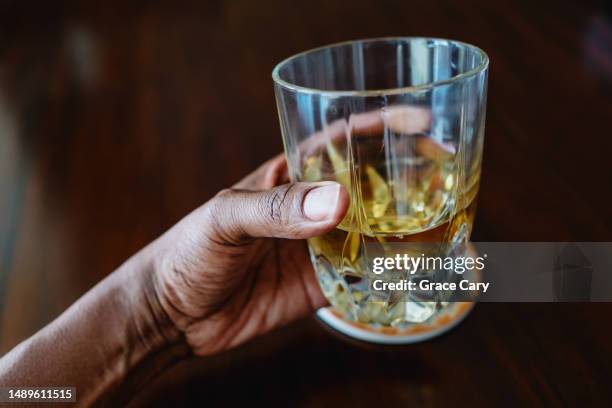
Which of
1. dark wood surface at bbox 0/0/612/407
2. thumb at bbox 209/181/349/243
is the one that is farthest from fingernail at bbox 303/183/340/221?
dark wood surface at bbox 0/0/612/407

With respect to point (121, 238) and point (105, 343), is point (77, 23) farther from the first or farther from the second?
point (105, 343)

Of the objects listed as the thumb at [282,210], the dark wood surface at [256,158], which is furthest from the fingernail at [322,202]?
the dark wood surface at [256,158]

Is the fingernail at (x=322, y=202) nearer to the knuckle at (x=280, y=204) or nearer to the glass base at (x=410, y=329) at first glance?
the knuckle at (x=280, y=204)

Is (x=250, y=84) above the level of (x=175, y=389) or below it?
above

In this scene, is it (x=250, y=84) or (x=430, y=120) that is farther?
(x=250, y=84)

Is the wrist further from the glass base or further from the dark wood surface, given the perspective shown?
the glass base

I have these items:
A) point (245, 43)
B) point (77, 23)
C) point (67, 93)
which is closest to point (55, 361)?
point (67, 93)

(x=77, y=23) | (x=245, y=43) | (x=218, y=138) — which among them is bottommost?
(x=218, y=138)

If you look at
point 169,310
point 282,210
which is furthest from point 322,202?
point 169,310
